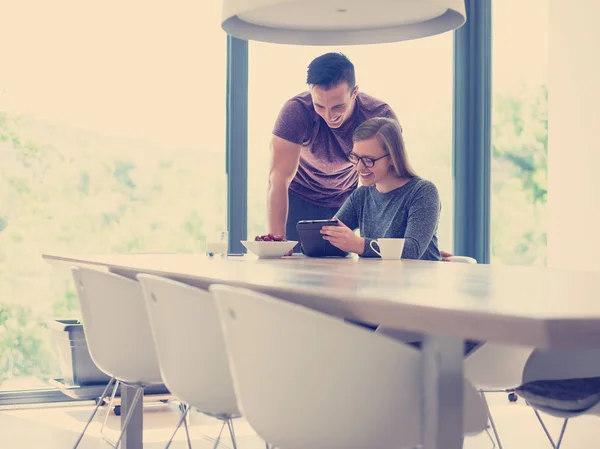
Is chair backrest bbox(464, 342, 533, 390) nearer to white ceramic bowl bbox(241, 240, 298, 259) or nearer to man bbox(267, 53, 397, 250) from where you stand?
white ceramic bowl bbox(241, 240, 298, 259)

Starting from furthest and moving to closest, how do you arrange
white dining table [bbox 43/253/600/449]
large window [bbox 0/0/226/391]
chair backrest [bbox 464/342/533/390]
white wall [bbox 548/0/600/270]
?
large window [bbox 0/0/226/391] → white wall [bbox 548/0/600/270] → chair backrest [bbox 464/342/533/390] → white dining table [bbox 43/253/600/449]

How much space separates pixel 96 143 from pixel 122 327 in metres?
2.51

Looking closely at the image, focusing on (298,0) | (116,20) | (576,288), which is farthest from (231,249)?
(576,288)

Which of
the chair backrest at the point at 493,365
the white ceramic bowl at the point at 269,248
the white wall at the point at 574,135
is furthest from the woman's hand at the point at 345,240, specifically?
the white wall at the point at 574,135

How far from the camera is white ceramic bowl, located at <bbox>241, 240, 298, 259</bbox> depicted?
294cm

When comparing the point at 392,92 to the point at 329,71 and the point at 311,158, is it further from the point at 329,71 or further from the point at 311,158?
the point at 329,71

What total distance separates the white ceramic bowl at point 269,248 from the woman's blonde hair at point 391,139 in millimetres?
572

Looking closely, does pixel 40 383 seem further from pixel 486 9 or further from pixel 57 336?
pixel 486 9

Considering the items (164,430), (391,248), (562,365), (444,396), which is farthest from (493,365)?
(164,430)

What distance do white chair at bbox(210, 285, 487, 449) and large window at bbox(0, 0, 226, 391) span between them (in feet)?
11.1

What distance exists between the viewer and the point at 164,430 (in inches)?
161

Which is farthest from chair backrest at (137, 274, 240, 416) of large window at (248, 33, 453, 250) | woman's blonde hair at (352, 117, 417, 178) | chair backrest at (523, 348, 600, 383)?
large window at (248, 33, 453, 250)

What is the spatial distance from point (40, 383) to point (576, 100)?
3203mm

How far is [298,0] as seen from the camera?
104 inches
